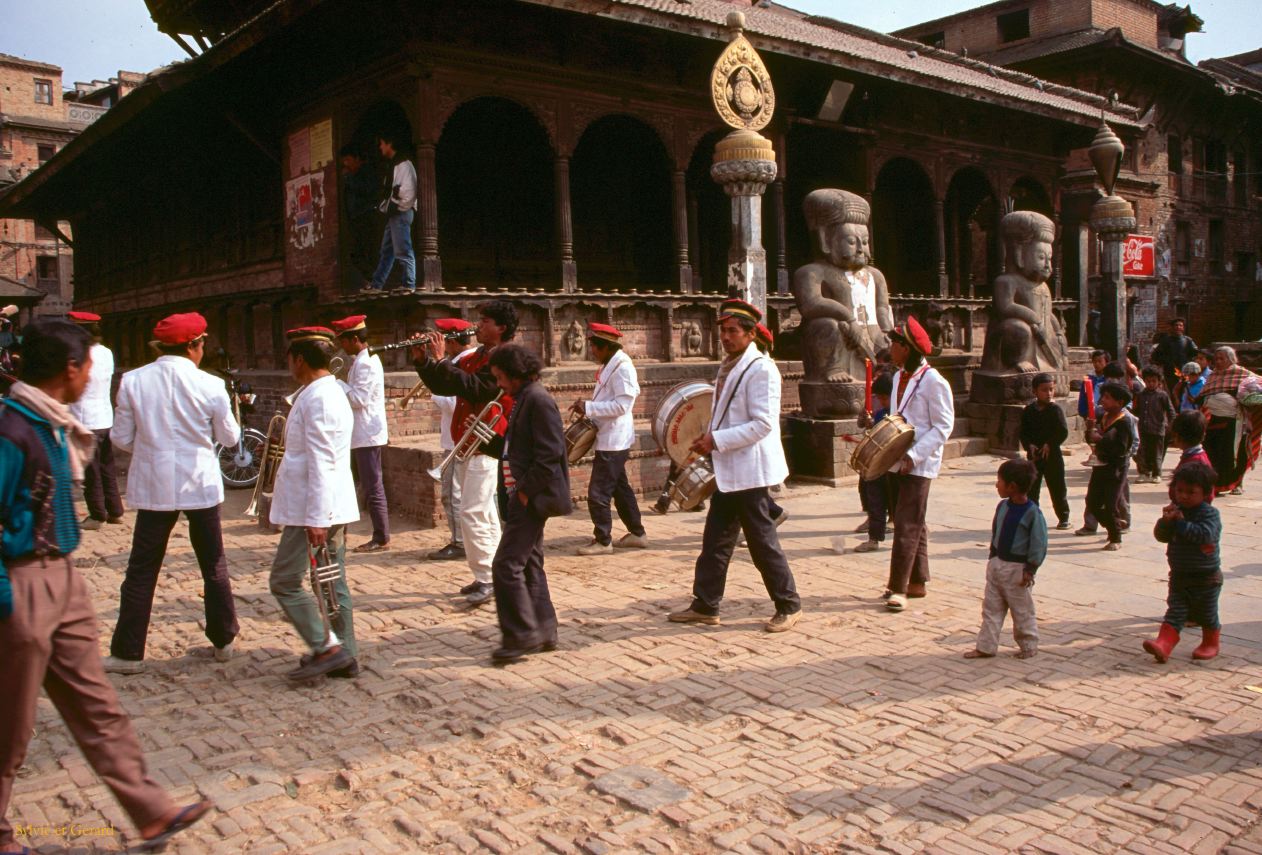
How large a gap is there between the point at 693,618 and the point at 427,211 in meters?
7.65

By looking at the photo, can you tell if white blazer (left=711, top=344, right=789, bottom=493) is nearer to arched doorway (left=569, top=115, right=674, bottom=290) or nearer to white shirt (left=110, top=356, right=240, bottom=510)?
white shirt (left=110, top=356, right=240, bottom=510)

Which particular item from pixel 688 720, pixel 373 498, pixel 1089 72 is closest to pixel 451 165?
pixel 373 498

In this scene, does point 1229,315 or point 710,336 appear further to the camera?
point 1229,315

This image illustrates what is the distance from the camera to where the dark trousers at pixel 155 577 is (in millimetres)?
5398

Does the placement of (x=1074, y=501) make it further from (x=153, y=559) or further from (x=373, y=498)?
(x=153, y=559)

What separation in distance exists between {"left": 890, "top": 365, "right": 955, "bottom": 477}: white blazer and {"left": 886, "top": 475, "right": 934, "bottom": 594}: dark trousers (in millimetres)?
106

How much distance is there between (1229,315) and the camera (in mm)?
38469

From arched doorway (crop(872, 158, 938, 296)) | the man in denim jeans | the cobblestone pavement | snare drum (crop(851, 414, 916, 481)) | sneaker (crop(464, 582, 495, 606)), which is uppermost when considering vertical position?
arched doorway (crop(872, 158, 938, 296))

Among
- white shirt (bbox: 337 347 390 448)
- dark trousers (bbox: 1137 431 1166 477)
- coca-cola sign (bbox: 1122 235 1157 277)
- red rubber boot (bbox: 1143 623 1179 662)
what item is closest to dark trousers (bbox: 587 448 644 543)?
white shirt (bbox: 337 347 390 448)

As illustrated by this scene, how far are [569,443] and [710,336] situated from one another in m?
6.41

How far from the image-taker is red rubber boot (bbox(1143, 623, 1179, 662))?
5.27 m

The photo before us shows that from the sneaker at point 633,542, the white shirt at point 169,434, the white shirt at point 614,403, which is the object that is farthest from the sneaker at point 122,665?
the sneaker at point 633,542

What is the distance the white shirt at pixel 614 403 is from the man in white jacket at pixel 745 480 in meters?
1.81

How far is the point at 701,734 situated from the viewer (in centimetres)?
450
